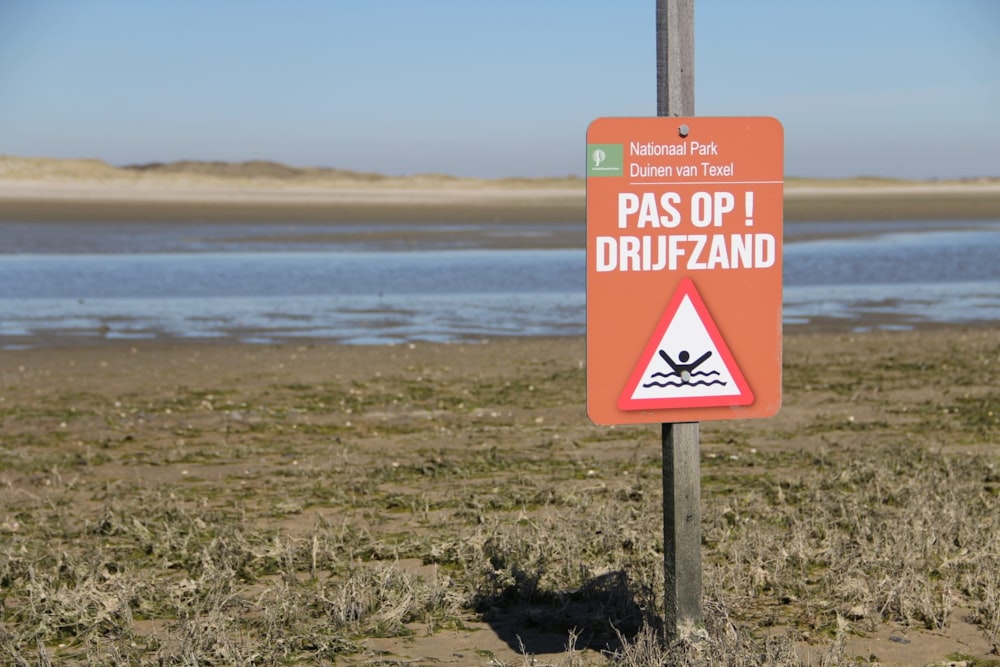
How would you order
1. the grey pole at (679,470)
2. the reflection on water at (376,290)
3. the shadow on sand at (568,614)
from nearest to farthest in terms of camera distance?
the grey pole at (679,470)
the shadow on sand at (568,614)
the reflection on water at (376,290)

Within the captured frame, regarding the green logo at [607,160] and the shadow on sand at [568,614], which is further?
the shadow on sand at [568,614]

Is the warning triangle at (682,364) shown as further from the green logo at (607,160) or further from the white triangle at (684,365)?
the green logo at (607,160)

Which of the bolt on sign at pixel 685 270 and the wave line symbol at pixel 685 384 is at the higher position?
the bolt on sign at pixel 685 270

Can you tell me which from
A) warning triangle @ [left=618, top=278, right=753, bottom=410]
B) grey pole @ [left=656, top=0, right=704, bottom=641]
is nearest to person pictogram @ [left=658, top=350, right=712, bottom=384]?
warning triangle @ [left=618, top=278, right=753, bottom=410]

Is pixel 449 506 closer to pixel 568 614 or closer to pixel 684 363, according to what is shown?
pixel 568 614

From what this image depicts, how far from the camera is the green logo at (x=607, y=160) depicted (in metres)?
4.36

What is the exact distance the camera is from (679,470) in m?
4.56

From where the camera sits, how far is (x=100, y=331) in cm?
1819

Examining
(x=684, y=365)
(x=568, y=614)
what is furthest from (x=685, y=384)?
(x=568, y=614)

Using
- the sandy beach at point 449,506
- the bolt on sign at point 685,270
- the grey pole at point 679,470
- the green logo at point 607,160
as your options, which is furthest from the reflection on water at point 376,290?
the green logo at point 607,160

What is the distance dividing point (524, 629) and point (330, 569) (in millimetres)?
1388

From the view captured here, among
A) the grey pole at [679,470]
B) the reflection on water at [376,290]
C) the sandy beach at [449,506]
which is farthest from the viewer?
the reflection on water at [376,290]

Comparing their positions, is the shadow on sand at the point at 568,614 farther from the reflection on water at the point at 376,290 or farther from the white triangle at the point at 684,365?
the reflection on water at the point at 376,290

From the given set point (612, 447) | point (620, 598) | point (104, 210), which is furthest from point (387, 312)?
point (104, 210)
